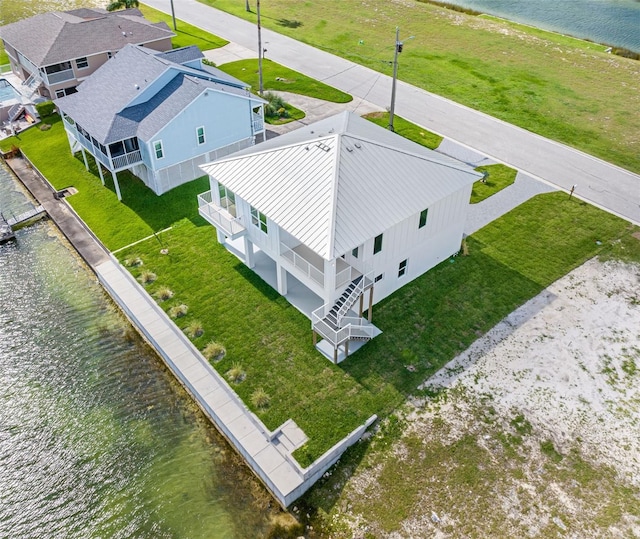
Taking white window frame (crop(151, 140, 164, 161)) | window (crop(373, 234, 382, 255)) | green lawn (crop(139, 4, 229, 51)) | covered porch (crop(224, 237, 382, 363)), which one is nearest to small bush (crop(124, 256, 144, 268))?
covered porch (crop(224, 237, 382, 363))

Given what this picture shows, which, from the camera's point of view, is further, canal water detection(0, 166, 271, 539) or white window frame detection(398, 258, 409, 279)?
white window frame detection(398, 258, 409, 279)

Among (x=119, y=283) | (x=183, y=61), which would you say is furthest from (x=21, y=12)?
(x=119, y=283)

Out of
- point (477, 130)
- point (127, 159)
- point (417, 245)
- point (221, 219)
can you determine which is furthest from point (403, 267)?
point (477, 130)

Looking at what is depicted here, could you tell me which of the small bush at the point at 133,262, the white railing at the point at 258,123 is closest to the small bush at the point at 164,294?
the small bush at the point at 133,262

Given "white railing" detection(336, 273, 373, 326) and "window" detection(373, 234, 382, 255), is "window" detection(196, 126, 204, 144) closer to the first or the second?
"window" detection(373, 234, 382, 255)

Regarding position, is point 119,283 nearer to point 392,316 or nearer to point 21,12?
point 392,316

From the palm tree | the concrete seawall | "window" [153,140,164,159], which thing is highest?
the palm tree
